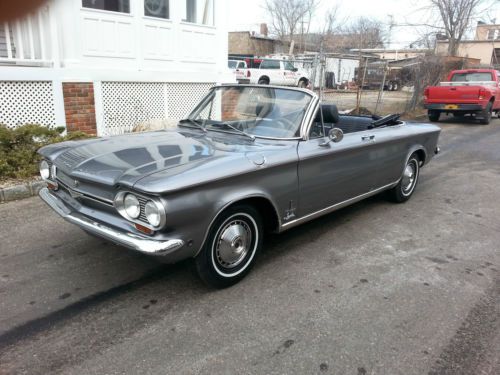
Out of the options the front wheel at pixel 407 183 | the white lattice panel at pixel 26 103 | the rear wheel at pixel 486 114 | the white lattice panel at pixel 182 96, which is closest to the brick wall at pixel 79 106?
the white lattice panel at pixel 26 103

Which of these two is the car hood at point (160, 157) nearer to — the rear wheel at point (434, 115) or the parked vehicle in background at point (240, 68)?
the rear wheel at point (434, 115)

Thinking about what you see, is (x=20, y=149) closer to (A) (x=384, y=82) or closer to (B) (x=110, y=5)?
(B) (x=110, y=5)

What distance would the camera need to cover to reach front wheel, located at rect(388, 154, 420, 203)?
5.70 metres

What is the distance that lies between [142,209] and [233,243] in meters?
0.84

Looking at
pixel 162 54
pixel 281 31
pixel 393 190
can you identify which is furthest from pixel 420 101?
pixel 281 31

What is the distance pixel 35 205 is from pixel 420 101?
1521 cm

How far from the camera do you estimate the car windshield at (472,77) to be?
47.8ft

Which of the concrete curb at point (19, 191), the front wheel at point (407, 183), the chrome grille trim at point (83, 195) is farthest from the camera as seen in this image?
the front wheel at point (407, 183)

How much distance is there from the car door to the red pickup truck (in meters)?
9.91

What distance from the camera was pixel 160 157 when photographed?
338 centimetres

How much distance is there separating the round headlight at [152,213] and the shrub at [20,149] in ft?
12.4

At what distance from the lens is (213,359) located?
2.67 metres

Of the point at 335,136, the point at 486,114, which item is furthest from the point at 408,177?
the point at 486,114

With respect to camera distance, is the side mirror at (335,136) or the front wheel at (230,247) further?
the side mirror at (335,136)
